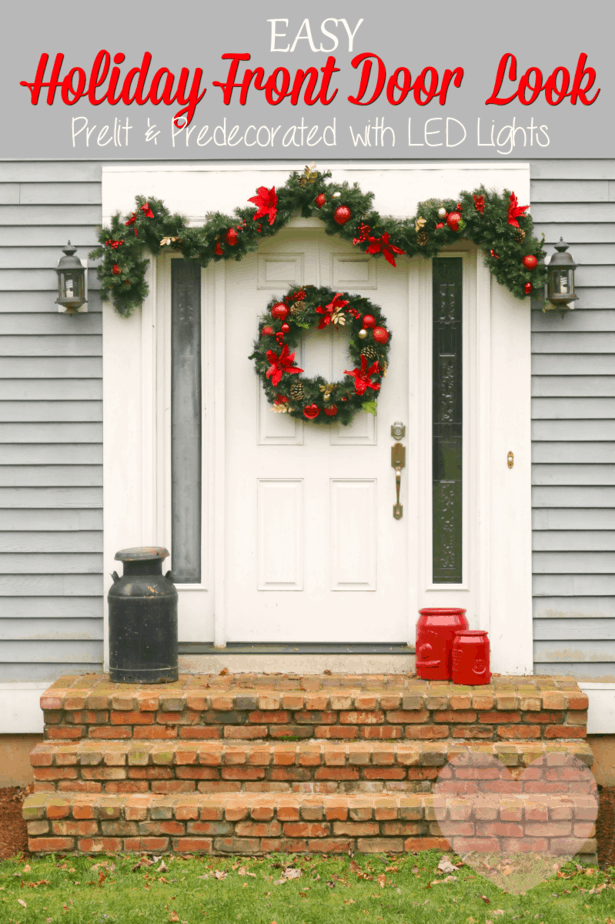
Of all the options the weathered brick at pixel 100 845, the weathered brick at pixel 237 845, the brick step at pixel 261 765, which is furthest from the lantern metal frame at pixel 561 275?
A: the weathered brick at pixel 100 845

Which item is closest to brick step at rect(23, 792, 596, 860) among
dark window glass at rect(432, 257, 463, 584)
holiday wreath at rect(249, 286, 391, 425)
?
dark window glass at rect(432, 257, 463, 584)

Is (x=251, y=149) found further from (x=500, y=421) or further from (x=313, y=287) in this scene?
(x=500, y=421)

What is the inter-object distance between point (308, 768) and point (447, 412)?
1901 millimetres

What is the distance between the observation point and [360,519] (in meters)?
4.75

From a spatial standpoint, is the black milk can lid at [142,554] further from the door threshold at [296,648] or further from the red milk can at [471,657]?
the red milk can at [471,657]

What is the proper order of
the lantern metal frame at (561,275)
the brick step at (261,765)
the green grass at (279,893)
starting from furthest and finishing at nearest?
the lantern metal frame at (561,275), the brick step at (261,765), the green grass at (279,893)

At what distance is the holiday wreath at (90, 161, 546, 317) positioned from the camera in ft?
14.5

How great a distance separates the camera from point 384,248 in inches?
177

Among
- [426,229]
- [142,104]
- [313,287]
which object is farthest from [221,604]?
[142,104]

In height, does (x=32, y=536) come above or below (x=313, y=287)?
below

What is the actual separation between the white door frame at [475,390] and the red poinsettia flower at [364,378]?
20.5 inches

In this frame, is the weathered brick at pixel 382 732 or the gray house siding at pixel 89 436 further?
the gray house siding at pixel 89 436

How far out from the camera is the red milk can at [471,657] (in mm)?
4172

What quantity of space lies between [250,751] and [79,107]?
3241 millimetres
